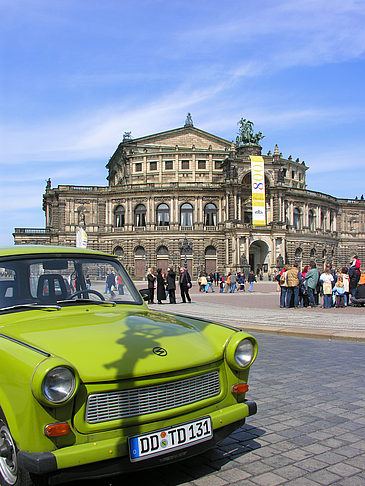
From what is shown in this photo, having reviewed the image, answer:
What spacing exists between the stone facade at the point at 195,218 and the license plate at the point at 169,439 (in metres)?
52.0

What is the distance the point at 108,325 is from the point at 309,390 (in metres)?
3.17

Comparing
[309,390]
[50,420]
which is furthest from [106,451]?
[309,390]

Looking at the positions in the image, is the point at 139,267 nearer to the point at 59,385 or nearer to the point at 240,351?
the point at 240,351

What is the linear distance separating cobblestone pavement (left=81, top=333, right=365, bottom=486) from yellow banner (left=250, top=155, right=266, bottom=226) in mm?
47608

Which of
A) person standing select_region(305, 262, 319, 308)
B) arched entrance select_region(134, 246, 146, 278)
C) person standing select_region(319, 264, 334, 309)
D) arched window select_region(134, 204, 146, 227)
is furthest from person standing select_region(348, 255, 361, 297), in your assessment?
arched window select_region(134, 204, 146, 227)

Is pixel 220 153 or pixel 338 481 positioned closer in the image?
pixel 338 481

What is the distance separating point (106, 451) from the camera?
8.58ft

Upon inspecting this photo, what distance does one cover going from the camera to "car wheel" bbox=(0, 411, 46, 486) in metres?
2.65

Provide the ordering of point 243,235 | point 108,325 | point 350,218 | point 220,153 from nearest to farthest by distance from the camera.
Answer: point 108,325, point 243,235, point 220,153, point 350,218

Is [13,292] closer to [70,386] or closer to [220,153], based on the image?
[70,386]

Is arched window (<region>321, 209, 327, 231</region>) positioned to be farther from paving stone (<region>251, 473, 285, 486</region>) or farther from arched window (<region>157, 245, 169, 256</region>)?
paving stone (<region>251, 473, 285, 486</region>)

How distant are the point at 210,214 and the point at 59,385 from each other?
5732 cm

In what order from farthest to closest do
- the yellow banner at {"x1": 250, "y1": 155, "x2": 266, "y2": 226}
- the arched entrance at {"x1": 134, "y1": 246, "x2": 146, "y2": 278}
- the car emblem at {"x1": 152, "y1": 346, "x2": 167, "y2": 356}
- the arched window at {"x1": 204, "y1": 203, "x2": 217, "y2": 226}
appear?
1. the arched window at {"x1": 204, "y1": 203, "x2": 217, "y2": 226}
2. the arched entrance at {"x1": 134, "y1": 246, "x2": 146, "y2": 278}
3. the yellow banner at {"x1": 250, "y1": 155, "x2": 266, "y2": 226}
4. the car emblem at {"x1": 152, "y1": 346, "x2": 167, "y2": 356}

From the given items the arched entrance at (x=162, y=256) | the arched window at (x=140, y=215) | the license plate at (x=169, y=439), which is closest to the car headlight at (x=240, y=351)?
the license plate at (x=169, y=439)
